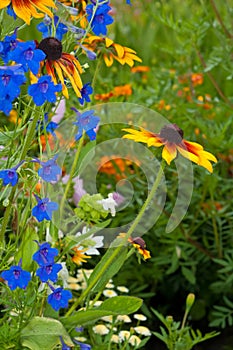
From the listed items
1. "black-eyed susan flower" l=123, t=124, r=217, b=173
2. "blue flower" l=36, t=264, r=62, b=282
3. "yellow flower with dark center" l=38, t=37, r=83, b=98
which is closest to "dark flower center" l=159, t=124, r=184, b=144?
"black-eyed susan flower" l=123, t=124, r=217, b=173

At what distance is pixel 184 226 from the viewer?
78.2 inches

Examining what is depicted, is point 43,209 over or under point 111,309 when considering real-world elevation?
over

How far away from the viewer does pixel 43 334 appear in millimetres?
1188

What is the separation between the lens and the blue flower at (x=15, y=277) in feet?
3.67

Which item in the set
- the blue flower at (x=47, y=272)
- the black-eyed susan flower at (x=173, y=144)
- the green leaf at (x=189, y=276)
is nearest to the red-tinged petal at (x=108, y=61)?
the black-eyed susan flower at (x=173, y=144)

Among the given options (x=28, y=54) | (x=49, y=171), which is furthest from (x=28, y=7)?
(x=49, y=171)

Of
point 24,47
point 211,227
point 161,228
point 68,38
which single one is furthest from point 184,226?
point 24,47

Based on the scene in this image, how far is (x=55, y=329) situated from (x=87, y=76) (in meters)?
0.42

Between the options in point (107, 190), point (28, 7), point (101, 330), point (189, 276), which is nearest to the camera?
point (28, 7)

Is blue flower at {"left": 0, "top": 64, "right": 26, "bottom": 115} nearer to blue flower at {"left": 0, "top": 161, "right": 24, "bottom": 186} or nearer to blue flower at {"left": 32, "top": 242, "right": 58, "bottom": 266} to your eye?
blue flower at {"left": 0, "top": 161, "right": 24, "bottom": 186}

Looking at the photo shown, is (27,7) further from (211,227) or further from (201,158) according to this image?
(211,227)

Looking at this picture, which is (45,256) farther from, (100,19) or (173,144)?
(100,19)

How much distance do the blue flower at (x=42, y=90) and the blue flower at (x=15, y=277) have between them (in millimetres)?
284

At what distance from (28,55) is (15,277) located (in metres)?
0.34
